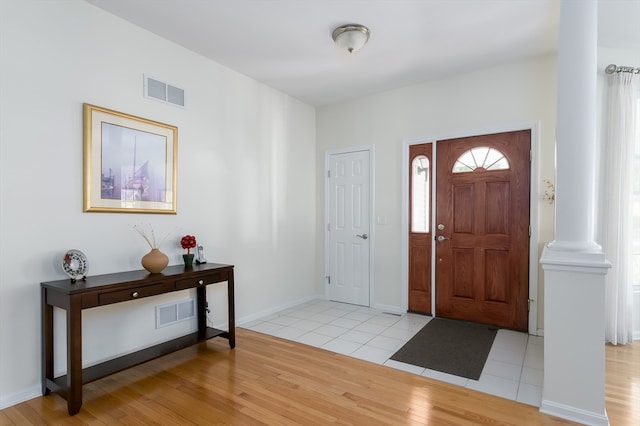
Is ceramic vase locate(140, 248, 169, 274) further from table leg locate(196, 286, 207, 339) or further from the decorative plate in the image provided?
table leg locate(196, 286, 207, 339)

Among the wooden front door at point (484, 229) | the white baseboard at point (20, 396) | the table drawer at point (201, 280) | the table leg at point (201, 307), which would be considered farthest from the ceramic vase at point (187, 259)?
the wooden front door at point (484, 229)

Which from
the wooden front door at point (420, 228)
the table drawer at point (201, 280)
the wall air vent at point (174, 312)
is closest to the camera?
the table drawer at point (201, 280)

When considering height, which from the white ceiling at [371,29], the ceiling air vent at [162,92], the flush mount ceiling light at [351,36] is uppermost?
the white ceiling at [371,29]

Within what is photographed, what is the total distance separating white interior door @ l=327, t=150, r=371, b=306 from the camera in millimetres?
4648

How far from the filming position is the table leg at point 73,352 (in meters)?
2.10

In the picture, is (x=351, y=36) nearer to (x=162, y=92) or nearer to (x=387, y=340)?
(x=162, y=92)

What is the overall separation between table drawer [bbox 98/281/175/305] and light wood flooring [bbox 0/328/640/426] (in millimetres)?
661

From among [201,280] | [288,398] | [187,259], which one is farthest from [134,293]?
[288,398]

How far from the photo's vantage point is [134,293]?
2.44 meters

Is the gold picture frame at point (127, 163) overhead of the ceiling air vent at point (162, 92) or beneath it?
beneath

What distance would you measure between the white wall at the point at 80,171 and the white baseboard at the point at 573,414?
2.91 m

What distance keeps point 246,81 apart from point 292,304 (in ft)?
9.49

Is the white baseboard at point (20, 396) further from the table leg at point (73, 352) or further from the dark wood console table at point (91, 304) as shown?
the table leg at point (73, 352)

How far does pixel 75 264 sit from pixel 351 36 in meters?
2.76
